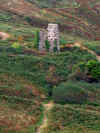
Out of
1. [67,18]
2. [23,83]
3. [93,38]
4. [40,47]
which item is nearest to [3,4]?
[67,18]

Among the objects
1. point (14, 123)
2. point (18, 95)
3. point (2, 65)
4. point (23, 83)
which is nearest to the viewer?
point (14, 123)

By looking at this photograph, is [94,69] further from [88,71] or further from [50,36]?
[50,36]

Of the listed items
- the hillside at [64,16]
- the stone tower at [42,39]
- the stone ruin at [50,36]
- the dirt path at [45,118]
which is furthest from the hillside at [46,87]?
the hillside at [64,16]

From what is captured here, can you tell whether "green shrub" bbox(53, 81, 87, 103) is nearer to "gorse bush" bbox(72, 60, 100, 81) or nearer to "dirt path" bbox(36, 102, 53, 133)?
"dirt path" bbox(36, 102, 53, 133)

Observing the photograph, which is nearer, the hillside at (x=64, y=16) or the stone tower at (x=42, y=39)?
the stone tower at (x=42, y=39)

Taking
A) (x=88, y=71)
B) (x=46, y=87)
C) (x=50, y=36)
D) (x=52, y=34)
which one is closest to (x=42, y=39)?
(x=50, y=36)

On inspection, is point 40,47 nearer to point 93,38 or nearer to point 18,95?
point 18,95

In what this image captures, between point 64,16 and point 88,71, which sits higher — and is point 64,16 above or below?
above

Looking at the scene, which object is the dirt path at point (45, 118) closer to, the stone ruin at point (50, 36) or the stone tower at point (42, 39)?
the stone tower at point (42, 39)

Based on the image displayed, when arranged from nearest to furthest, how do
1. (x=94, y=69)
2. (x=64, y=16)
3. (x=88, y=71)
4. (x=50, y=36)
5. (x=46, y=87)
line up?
(x=46, y=87), (x=94, y=69), (x=88, y=71), (x=50, y=36), (x=64, y=16)
